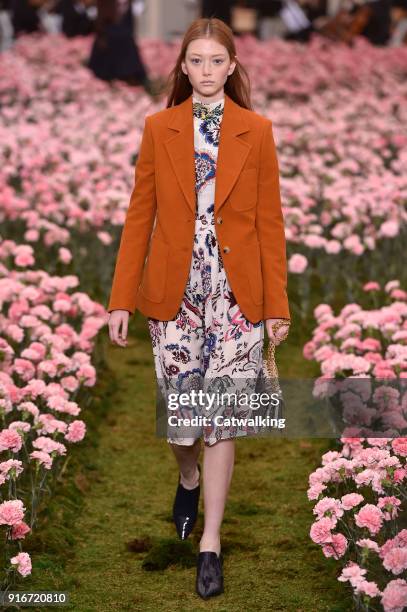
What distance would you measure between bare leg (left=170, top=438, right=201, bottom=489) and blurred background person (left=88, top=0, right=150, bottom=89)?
11.2 meters

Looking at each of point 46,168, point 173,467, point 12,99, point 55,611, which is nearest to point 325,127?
point 46,168

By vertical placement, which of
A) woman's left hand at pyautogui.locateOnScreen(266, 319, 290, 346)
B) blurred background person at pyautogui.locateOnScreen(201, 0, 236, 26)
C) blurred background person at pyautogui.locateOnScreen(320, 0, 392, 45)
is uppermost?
blurred background person at pyautogui.locateOnScreen(320, 0, 392, 45)

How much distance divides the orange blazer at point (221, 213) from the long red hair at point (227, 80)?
9 cm

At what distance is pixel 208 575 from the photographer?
12.9 feet

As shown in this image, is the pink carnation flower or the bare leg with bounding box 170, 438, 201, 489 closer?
the pink carnation flower

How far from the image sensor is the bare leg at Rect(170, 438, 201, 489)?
411cm

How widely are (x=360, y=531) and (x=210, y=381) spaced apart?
2.55 ft

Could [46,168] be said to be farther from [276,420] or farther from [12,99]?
[276,420]

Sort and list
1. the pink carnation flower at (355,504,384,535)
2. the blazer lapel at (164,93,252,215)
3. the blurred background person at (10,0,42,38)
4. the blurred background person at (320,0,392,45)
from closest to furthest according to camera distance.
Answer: the pink carnation flower at (355,504,384,535) < the blazer lapel at (164,93,252,215) < the blurred background person at (320,0,392,45) < the blurred background person at (10,0,42,38)

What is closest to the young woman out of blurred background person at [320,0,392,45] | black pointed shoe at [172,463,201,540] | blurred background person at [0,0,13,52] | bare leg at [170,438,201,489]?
bare leg at [170,438,201,489]

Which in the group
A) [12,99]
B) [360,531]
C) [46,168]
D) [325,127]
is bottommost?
[360,531]

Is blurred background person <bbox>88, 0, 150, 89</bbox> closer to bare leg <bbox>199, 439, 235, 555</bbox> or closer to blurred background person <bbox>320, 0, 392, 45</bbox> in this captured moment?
blurred background person <bbox>320, 0, 392, 45</bbox>

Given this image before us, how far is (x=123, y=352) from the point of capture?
7141 mm

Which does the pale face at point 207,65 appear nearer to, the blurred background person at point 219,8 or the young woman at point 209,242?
the young woman at point 209,242
